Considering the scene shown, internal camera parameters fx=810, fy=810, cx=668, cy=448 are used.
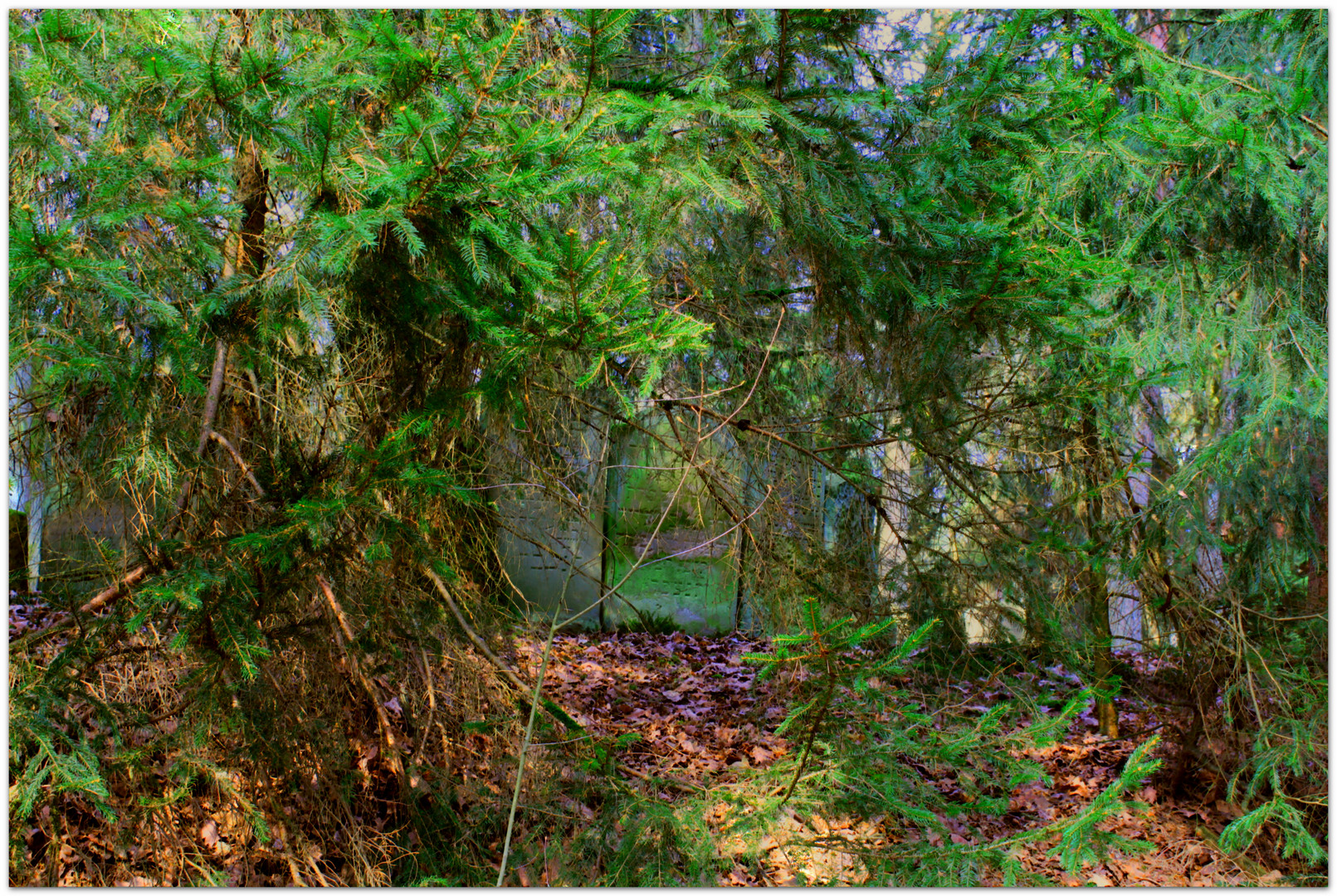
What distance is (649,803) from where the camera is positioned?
263cm

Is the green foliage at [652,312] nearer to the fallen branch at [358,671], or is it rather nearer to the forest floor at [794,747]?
the fallen branch at [358,671]

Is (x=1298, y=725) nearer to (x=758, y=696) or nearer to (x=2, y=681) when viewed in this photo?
(x=758, y=696)

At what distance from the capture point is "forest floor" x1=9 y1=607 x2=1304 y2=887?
262 centimetres


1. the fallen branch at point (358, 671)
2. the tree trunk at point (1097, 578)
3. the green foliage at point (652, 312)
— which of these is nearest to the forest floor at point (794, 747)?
the tree trunk at point (1097, 578)

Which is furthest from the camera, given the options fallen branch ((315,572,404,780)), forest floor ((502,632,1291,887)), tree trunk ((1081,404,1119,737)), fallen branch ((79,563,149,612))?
tree trunk ((1081,404,1119,737))

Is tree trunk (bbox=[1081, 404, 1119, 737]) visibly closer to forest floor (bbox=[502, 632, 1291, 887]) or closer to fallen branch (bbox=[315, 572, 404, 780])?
forest floor (bbox=[502, 632, 1291, 887])

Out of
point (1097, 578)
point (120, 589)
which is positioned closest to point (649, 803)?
point (120, 589)

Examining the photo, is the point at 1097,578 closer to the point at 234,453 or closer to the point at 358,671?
the point at 358,671

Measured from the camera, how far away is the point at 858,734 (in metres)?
2.98

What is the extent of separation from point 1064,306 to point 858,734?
1.67 m

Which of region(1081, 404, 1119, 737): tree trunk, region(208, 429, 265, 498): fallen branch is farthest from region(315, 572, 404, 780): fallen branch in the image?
region(1081, 404, 1119, 737): tree trunk

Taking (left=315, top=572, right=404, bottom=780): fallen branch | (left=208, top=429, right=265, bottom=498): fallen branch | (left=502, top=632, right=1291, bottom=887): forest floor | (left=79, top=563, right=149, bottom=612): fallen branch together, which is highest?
(left=208, top=429, right=265, bottom=498): fallen branch

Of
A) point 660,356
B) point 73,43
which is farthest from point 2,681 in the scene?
point 660,356

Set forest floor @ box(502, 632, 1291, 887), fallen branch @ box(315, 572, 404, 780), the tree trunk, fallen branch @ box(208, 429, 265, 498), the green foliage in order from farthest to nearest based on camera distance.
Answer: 1. the tree trunk
2. forest floor @ box(502, 632, 1291, 887)
3. fallen branch @ box(315, 572, 404, 780)
4. fallen branch @ box(208, 429, 265, 498)
5. the green foliage
